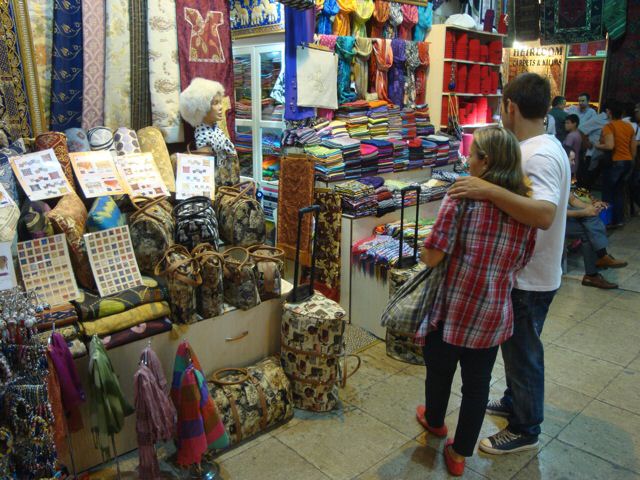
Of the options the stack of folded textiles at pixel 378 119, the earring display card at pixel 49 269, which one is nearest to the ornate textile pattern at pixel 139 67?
the earring display card at pixel 49 269

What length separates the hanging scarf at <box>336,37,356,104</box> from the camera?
14.7 ft

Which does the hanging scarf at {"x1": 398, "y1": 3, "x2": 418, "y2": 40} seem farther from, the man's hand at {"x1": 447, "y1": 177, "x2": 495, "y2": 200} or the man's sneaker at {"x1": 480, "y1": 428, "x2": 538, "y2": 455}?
the man's sneaker at {"x1": 480, "y1": 428, "x2": 538, "y2": 455}

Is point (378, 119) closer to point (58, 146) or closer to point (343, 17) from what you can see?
point (343, 17)

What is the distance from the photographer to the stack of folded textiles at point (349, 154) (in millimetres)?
4148

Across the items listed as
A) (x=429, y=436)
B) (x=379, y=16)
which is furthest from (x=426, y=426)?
(x=379, y=16)

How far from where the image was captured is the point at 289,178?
4160 millimetres

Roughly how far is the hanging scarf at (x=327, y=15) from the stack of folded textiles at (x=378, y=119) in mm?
742

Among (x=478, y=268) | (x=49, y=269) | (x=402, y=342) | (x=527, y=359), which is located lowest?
(x=402, y=342)

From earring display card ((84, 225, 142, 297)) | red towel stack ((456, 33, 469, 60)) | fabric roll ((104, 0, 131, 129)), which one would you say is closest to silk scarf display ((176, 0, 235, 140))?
fabric roll ((104, 0, 131, 129))

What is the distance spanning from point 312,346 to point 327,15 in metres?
3.01

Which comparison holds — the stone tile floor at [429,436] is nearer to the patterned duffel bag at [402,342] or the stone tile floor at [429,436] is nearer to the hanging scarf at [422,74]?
Result: the patterned duffel bag at [402,342]

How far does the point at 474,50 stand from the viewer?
5801 millimetres

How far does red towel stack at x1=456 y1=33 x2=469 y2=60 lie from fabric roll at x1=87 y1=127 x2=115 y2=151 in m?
3.97

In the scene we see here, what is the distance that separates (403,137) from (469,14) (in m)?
2.25
